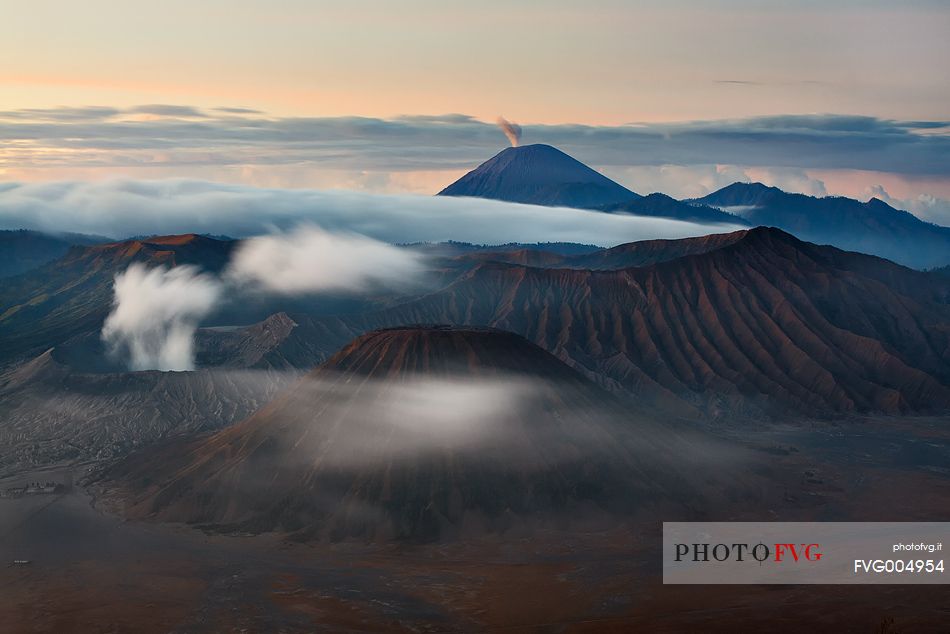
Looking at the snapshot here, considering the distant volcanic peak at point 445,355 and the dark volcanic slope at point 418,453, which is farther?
the distant volcanic peak at point 445,355

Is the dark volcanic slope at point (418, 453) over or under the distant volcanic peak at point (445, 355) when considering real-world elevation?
under

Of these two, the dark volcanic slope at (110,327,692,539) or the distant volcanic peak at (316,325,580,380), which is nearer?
the dark volcanic slope at (110,327,692,539)

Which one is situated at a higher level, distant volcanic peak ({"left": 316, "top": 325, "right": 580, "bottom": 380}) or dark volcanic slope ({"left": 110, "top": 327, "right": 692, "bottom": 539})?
distant volcanic peak ({"left": 316, "top": 325, "right": 580, "bottom": 380})

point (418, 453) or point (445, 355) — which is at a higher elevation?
point (445, 355)

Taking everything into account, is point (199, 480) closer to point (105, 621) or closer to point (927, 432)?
point (105, 621)
